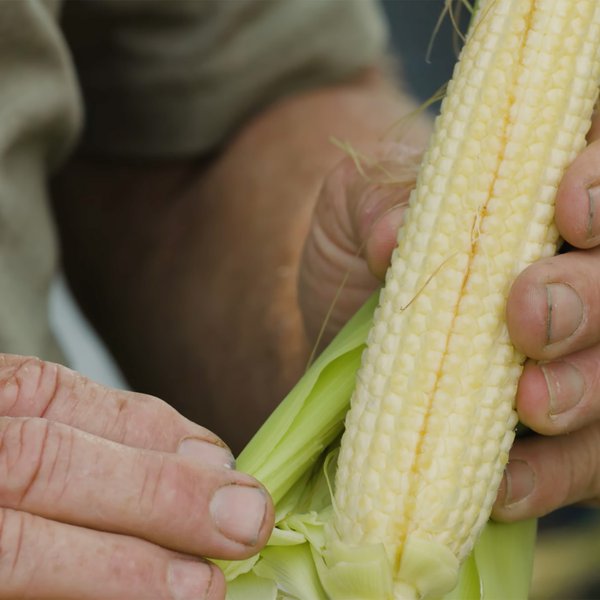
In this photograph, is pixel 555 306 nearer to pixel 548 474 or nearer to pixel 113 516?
pixel 548 474

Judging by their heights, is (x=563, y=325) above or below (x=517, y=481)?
above

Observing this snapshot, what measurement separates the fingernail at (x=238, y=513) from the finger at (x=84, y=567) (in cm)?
3

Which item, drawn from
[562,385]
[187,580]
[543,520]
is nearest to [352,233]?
[562,385]

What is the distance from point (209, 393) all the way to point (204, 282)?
0.14 metres

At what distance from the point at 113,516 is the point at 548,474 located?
0.32 meters

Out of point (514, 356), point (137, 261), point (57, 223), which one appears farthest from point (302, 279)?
point (57, 223)

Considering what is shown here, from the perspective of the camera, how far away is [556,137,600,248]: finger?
22.1 inches

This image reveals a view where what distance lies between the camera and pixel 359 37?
1.27m

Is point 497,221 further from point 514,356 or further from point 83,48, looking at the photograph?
point 83,48

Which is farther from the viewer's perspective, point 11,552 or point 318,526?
point 318,526

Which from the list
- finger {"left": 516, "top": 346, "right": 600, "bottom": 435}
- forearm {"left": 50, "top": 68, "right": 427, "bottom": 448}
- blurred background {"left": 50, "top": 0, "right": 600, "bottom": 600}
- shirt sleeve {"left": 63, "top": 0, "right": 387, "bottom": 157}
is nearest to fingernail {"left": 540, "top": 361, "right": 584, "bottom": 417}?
finger {"left": 516, "top": 346, "right": 600, "bottom": 435}

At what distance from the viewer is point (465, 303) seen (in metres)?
0.57

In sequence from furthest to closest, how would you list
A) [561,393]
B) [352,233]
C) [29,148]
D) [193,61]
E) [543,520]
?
[543,520] < [193,61] < [29,148] < [352,233] < [561,393]

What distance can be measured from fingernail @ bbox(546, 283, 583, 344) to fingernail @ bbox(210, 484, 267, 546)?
0.63 feet
